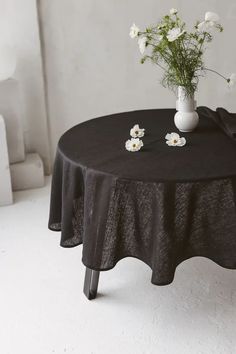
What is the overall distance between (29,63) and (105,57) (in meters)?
0.53

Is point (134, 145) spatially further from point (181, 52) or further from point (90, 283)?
point (90, 283)

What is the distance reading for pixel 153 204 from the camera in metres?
1.87

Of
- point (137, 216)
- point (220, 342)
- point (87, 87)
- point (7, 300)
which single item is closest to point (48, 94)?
point (87, 87)

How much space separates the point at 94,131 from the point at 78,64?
125cm

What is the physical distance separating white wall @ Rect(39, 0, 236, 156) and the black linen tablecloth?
149 cm

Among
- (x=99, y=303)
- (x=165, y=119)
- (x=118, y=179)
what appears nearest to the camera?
(x=118, y=179)

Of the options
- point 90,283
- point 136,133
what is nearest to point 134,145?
point 136,133

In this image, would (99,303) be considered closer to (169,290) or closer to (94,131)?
(169,290)

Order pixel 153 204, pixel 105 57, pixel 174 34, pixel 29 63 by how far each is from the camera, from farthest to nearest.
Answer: pixel 105 57 < pixel 29 63 < pixel 174 34 < pixel 153 204

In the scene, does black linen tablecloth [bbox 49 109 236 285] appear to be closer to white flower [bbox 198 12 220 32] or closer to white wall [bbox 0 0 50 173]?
→ white flower [bbox 198 12 220 32]

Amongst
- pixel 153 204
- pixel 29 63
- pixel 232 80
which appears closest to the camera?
pixel 153 204

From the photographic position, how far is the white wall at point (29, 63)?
3246 millimetres

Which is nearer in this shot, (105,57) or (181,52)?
(181,52)

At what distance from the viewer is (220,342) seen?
2.06 m
